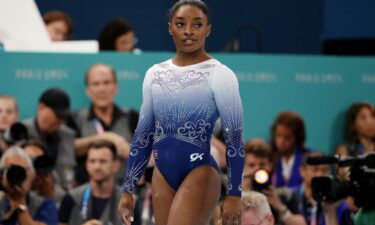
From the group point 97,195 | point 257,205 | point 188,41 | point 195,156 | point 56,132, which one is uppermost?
point 188,41

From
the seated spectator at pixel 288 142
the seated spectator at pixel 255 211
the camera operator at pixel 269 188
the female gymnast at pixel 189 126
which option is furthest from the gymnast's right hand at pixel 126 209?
the seated spectator at pixel 288 142

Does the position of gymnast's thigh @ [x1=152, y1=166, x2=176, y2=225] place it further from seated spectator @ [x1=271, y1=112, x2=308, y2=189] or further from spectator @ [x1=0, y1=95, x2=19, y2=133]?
seated spectator @ [x1=271, y1=112, x2=308, y2=189]

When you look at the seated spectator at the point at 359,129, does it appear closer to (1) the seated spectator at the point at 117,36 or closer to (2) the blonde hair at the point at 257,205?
(1) the seated spectator at the point at 117,36

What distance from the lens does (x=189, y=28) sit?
5.22 m

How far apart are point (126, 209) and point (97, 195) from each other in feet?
8.01

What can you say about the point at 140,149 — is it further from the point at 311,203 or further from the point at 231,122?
the point at 311,203

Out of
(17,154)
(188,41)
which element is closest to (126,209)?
(188,41)

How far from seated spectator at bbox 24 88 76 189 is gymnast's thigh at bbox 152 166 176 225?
286cm

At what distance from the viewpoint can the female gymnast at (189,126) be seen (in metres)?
5.11

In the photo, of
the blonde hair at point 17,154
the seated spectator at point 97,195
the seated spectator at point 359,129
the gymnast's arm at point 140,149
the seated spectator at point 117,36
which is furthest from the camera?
the seated spectator at point 117,36

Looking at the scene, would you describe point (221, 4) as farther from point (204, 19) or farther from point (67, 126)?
point (204, 19)

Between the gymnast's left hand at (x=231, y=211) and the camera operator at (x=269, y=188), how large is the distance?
172 centimetres

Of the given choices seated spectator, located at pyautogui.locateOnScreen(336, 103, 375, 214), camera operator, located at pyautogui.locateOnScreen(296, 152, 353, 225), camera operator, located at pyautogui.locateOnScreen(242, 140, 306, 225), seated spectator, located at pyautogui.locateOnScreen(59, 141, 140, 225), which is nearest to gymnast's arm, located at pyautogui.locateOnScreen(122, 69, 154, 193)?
camera operator, located at pyautogui.locateOnScreen(242, 140, 306, 225)

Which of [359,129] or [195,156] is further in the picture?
[359,129]
